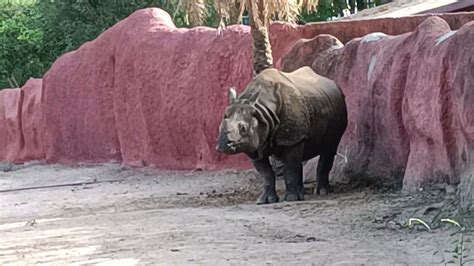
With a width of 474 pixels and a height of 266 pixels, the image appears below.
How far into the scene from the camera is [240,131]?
11102mm

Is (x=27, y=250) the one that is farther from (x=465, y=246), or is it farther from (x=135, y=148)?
(x=135, y=148)

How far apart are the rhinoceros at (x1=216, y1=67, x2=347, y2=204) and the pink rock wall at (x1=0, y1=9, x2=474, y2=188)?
1814 mm

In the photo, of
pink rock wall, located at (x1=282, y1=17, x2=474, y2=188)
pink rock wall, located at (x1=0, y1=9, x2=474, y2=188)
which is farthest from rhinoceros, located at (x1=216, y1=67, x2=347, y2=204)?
pink rock wall, located at (x1=0, y1=9, x2=474, y2=188)

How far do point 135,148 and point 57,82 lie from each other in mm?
3984

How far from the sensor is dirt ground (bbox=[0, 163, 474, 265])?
747 centimetres

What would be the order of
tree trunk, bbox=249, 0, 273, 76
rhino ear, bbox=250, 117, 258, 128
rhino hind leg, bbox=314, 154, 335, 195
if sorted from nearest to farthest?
rhino ear, bbox=250, 117, 258, 128
rhino hind leg, bbox=314, 154, 335, 195
tree trunk, bbox=249, 0, 273, 76

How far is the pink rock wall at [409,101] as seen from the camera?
376 inches

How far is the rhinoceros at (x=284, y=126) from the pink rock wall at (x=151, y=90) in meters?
1.81

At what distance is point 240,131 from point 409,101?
1823mm

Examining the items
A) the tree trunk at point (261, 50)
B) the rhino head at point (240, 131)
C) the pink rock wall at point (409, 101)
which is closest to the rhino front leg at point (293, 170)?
the rhino head at point (240, 131)

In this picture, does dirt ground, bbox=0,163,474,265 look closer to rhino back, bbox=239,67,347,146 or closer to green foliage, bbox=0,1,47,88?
rhino back, bbox=239,67,347,146

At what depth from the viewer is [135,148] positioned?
20375 millimetres

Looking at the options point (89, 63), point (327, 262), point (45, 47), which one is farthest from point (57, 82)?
point (327, 262)

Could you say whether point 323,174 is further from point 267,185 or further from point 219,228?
point 219,228
